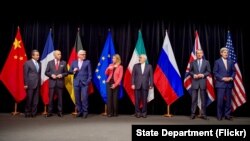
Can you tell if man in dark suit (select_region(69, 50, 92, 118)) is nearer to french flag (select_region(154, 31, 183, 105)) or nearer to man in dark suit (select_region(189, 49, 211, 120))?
french flag (select_region(154, 31, 183, 105))

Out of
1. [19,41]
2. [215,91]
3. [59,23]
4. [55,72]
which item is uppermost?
[59,23]

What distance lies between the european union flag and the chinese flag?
1.79 m

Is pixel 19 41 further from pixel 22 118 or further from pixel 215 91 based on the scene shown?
pixel 215 91

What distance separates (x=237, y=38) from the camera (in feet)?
25.0

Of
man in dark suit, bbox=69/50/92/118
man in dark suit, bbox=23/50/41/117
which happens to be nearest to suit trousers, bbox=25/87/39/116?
man in dark suit, bbox=23/50/41/117

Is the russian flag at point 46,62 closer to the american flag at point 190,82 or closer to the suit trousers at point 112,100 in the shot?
the suit trousers at point 112,100

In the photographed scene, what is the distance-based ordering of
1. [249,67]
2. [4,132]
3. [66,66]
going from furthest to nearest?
[249,67] < [66,66] < [4,132]

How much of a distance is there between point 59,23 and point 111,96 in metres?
2.38

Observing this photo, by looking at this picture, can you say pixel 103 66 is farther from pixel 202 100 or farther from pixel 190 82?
pixel 202 100

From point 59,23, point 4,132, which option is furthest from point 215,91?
point 4,132

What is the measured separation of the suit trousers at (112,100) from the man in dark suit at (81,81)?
559 mm

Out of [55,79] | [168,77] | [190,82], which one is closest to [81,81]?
[55,79]

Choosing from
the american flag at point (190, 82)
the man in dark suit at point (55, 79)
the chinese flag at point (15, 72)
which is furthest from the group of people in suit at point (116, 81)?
the chinese flag at point (15, 72)

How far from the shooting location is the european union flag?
291 inches
